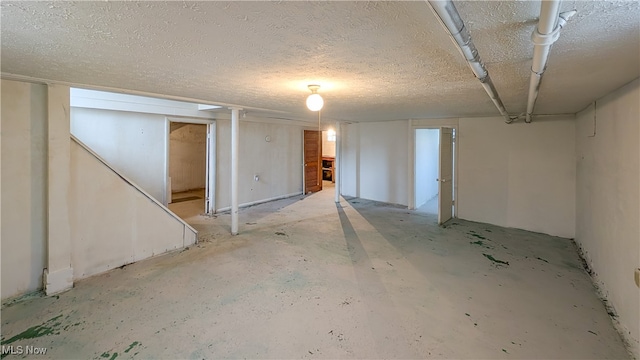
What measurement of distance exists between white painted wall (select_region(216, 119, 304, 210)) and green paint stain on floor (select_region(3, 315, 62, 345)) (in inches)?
142

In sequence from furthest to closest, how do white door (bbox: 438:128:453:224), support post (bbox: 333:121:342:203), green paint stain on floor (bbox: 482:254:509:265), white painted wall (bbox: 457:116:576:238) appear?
1. support post (bbox: 333:121:342:203)
2. white door (bbox: 438:128:453:224)
3. white painted wall (bbox: 457:116:576:238)
4. green paint stain on floor (bbox: 482:254:509:265)

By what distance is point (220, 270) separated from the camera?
311 centimetres

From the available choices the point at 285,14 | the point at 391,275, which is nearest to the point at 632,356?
the point at 391,275

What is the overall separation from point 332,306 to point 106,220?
2.49m

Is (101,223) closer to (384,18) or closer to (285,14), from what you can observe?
(285,14)

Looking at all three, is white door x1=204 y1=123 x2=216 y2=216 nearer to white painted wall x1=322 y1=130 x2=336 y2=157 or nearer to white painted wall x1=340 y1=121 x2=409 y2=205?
white painted wall x1=340 y1=121 x2=409 y2=205

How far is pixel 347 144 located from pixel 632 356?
6.14 meters

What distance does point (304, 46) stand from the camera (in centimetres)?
163

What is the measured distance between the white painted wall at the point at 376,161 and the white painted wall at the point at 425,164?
0.28 meters

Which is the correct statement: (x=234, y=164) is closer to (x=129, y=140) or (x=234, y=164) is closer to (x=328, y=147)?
(x=129, y=140)

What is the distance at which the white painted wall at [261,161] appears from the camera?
18.9 ft

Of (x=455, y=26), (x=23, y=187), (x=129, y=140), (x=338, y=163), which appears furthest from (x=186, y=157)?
(x=455, y=26)

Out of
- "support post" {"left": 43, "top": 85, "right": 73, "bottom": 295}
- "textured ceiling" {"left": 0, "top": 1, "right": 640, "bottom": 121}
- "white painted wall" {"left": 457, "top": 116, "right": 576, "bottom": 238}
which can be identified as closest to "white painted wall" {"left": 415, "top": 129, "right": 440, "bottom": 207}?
"white painted wall" {"left": 457, "top": 116, "right": 576, "bottom": 238}

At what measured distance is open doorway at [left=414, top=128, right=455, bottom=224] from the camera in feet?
16.2
